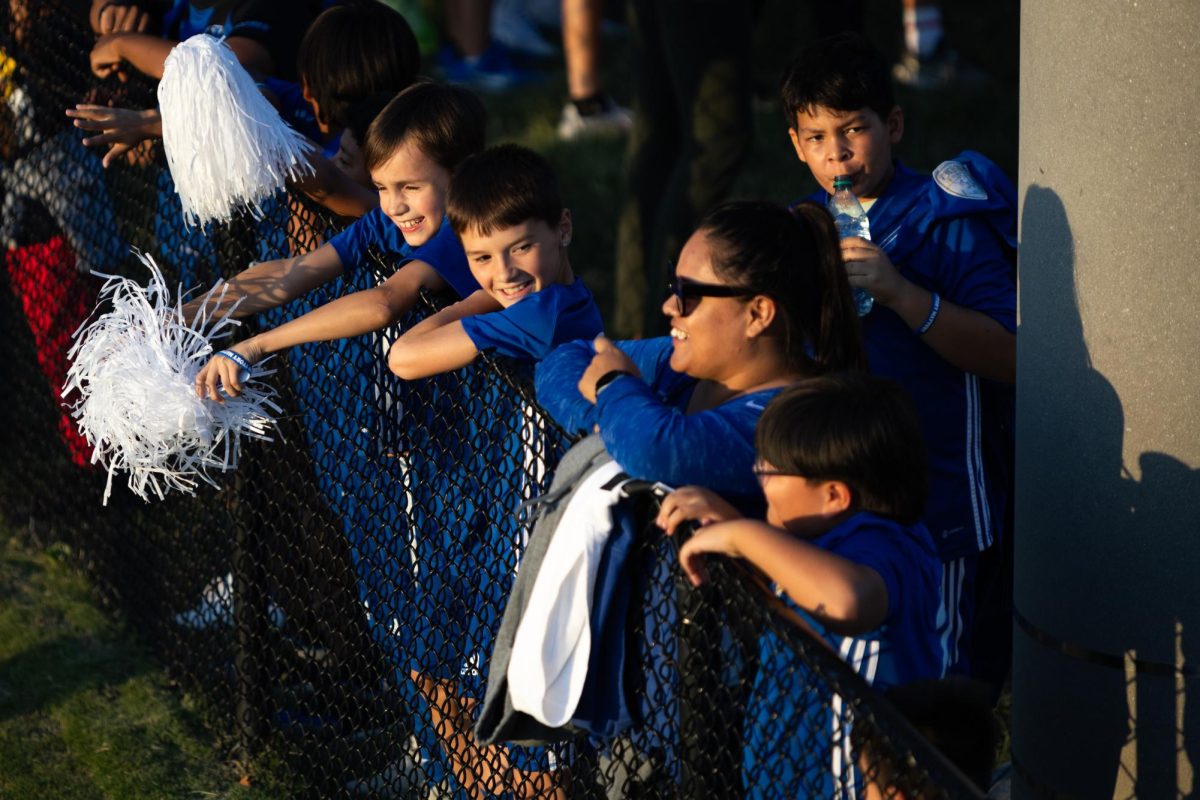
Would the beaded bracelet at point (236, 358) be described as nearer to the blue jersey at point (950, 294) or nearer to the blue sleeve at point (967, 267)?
the blue jersey at point (950, 294)

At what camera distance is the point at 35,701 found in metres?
4.45

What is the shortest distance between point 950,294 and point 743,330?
677 millimetres

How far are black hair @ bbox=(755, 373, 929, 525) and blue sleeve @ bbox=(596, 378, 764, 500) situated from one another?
0.08 m

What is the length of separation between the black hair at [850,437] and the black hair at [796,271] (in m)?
0.23

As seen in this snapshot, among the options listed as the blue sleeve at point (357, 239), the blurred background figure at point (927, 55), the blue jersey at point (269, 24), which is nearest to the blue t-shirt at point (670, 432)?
the blue sleeve at point (357, 239)

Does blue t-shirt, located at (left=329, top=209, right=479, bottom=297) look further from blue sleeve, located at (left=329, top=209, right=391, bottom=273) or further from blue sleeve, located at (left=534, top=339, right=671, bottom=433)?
blue sleeve, located at (left=534, top=339, right=671, bottom=433)

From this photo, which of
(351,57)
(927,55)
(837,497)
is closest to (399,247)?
(351,57)

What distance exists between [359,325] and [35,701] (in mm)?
1987

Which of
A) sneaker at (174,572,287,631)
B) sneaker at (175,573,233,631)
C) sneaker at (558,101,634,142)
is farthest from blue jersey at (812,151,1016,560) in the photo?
sneaker at (558,101,634,142)

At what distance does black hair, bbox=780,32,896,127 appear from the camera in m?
3.06

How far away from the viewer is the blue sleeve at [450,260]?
10.4 feet

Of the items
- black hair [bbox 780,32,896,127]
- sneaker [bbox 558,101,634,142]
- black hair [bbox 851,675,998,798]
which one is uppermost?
black hair [bbox 780,32,896,127]

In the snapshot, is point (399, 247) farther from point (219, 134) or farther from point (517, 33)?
point (517, 33)

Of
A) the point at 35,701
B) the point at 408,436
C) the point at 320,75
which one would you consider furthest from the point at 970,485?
the point at 35,701
